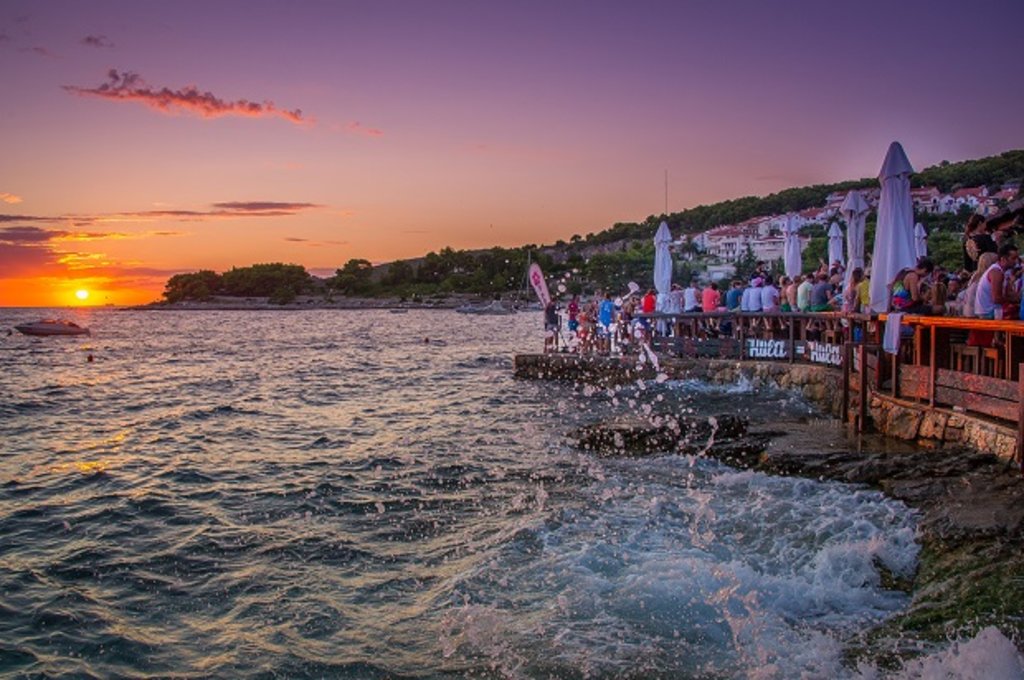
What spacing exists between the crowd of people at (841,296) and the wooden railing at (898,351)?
39cm

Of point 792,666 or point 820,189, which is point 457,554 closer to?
point 792,666

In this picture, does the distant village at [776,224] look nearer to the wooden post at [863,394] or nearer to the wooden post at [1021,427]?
the wooden post at [863,394]

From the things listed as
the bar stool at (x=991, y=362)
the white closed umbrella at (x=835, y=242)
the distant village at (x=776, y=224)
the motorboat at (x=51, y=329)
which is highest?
the distant village at (x=776, y=224)

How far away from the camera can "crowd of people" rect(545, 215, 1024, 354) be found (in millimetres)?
11414

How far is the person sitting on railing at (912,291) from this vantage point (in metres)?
13.1

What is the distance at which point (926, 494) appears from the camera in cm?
888

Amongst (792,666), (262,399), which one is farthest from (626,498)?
(262,399)

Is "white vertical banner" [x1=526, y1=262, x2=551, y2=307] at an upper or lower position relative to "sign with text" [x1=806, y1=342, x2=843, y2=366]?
upper

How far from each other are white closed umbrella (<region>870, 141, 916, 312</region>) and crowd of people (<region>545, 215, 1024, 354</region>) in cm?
17

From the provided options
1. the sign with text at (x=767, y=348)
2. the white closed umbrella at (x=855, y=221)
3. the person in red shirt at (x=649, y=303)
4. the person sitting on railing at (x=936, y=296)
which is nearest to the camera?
the person sitting on railing at (x=936, y=296)

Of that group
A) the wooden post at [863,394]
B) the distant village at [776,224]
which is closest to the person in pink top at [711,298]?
the wooden post at [863,394]

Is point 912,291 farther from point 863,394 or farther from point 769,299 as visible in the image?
point 769,299

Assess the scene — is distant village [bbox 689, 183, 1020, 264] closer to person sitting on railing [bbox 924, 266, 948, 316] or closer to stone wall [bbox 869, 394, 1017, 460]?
person sitting on railing [bbox 924, 266, 948, 316]

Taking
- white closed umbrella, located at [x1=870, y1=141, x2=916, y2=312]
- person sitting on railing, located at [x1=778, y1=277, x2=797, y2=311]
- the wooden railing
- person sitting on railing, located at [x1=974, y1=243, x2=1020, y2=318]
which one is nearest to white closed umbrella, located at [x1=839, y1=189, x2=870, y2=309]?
person sitting on railing, located at [x1=778, y1=277, x2=797, y2=311]
